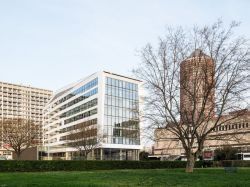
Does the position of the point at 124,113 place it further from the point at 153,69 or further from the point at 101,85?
the point at 153,69

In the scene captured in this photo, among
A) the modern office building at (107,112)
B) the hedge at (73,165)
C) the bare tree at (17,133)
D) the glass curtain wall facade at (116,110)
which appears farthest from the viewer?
the glass curtain wall facade at (116,110)

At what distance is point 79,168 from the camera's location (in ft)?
163

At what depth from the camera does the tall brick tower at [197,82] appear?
38000mm

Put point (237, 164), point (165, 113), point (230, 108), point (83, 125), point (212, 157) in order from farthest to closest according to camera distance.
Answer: point (212, 157) → point (83, 125) → point (237, 164) → point (165, 113) → point (230, 108)

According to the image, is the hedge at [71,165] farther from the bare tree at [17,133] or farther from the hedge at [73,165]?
the bare tree at [17,133]

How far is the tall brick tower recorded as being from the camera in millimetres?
38000

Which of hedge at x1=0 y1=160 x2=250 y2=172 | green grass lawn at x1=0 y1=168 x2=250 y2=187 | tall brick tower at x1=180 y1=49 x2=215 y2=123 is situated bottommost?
hedge at x1=0 y1=160 x2=250 y2=172

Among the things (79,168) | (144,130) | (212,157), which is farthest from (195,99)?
(212,157)

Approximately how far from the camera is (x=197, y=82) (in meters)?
38.4

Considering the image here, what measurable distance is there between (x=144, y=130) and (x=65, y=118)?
305 feet

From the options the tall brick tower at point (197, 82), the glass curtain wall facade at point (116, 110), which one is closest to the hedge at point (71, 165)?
the tall brick tower at point (197, 82)

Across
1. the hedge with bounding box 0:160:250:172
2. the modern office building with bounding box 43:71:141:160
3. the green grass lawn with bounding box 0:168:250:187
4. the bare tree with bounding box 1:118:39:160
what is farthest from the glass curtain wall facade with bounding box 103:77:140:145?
the green grass lawn with bounding box 0:168:250:187

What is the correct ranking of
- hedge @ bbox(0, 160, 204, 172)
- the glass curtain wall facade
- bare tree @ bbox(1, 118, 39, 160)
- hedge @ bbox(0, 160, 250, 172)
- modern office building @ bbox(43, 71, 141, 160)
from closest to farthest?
hedge @ bbox(0, 160, 204, 172) → hedge @ bbox(0, 160, 250, 172) → bare tree @ bbox(1, 118, 39, 160) → modern office building @ bbox(43, 71, 141, 160) → the glass curtain wall facade

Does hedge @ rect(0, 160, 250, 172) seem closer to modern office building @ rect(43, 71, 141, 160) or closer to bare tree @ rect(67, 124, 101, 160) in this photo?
bare tree @ rect(67, 124, 101, 160)
